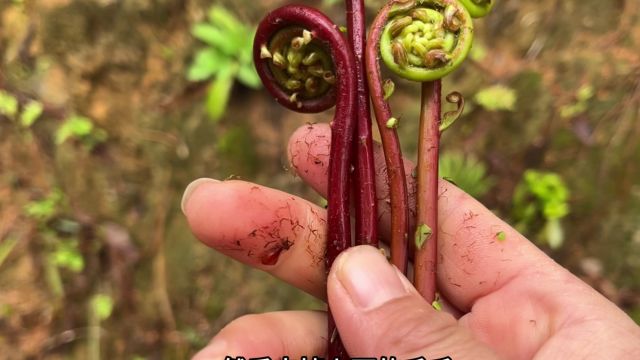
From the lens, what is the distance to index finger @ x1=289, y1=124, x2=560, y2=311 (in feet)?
8.86

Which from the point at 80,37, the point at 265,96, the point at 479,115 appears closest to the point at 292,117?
the point at 265,96

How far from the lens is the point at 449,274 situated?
2760 millimetres

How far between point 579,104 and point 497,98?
0.52m

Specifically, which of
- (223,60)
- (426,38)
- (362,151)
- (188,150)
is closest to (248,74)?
(223,60)

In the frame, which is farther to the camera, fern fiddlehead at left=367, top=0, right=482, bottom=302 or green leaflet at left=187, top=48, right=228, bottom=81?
green leaflet at left=187, top=48, right=228, bottom=81

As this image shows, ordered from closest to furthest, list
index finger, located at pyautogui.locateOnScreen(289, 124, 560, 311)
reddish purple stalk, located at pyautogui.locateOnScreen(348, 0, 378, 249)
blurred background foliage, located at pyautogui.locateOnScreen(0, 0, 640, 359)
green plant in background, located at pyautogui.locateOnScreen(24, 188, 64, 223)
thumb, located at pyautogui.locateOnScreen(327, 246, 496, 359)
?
thumb, located at pyautogui.locateOnScreen(327, 246, 496, 359)
reddish purple stalk, located at pyautogui.locateOnScreen(348, 0, 378, 249)
index finger, located at pyautogui.locateOnScreen(289, 124, 560, 311)
blurred background foliage, located at pyautogui.locateOnScreen(0, 0, 640, 359)
green plant in background, located at pyautogui.locateOnScreen(24, 188, 64, 223)

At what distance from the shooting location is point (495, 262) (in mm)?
2715

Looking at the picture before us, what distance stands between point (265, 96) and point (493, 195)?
157cm

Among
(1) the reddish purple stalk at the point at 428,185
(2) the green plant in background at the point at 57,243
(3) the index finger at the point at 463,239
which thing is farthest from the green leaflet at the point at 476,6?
(2) the green plant in background at the point at 57,243

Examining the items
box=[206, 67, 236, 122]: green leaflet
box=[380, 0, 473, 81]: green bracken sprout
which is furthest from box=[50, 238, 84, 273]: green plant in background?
box=[380, 0, 473, 81]: green bracken sprout

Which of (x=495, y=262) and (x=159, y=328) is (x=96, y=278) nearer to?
(x=159, y=328)

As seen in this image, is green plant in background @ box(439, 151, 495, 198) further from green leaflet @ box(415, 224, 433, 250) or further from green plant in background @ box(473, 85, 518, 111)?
green leaflet @ box(415, 224, 433, 250)

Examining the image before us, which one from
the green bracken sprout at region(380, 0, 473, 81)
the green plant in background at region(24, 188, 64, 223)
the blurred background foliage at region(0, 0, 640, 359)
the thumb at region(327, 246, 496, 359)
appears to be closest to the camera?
the thumb at region(327, 246, 496, 359)

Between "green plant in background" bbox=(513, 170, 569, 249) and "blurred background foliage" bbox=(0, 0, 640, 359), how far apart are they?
0.01 metres
